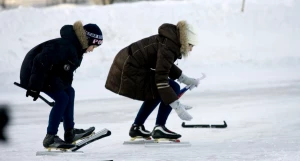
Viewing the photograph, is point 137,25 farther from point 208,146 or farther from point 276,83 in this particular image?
point 208,146

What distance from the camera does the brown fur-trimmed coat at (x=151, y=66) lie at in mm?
5645

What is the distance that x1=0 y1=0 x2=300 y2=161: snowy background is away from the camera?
19.4 feet

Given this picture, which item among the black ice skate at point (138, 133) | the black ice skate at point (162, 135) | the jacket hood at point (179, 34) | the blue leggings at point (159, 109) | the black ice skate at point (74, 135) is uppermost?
the jacket hood at point (179, 34)

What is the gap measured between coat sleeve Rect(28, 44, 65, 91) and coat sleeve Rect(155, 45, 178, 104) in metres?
0.80

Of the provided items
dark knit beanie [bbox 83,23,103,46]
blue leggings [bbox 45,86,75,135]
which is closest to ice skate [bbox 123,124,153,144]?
blue leggings [bbox 45,86,75,135]

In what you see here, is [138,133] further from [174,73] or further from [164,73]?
[164,73]

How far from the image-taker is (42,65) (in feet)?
17.4

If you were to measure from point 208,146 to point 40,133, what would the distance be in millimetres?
2085

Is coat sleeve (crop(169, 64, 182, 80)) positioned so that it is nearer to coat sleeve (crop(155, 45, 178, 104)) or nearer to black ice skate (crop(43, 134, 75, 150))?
coat sleeve (crop(155, 45, 178, 104))

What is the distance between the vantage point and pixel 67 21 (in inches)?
669

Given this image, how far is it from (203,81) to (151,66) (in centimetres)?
658

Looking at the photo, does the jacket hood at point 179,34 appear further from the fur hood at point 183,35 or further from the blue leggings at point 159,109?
the blue leggings at point 159,109

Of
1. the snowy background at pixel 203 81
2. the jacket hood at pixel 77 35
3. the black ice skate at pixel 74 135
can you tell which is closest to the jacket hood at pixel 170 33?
the jacket hood at pixel 77 35

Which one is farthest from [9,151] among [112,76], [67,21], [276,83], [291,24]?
[291,24]
